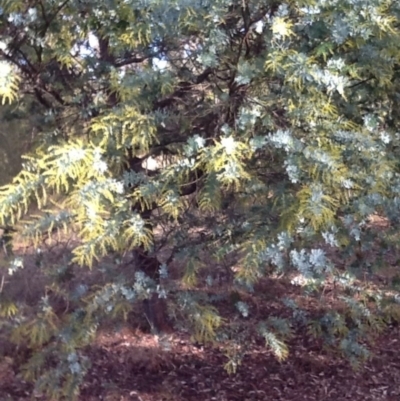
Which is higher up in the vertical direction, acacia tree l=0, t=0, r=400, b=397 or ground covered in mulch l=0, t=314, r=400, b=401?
acacia tree l=0, t=0, r=400, b=397

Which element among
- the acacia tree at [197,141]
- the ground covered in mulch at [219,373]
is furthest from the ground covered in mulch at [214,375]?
the acacia tree at [197,141]

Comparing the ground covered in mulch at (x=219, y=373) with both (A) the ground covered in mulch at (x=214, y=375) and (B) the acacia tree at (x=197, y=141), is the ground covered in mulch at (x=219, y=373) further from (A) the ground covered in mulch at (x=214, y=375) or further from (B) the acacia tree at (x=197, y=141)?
(B) the acacia tree at (x=197, y=141)

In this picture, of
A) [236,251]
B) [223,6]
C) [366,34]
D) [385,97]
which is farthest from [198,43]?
[385,97]

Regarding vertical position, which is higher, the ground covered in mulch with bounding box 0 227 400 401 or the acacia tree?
the acacia tree

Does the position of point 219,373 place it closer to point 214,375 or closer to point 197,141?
point 214,375

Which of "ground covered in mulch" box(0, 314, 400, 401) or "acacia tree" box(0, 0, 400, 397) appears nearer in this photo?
"acacia tree" box(0, 0, 400, 397)

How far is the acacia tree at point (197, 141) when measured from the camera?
10.2ft

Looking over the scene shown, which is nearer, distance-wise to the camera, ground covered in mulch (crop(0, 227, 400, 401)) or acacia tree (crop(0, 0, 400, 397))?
acacia tree (crop(0, 0, 400, 397))

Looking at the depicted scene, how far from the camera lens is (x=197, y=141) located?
3203 mm

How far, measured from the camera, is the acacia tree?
122 inches

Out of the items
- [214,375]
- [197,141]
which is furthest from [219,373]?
[197,141]

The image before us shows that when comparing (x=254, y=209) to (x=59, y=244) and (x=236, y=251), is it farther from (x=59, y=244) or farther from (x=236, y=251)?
(x=59, y=244)

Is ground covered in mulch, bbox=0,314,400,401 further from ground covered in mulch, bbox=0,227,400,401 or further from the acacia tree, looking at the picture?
the acacia tree

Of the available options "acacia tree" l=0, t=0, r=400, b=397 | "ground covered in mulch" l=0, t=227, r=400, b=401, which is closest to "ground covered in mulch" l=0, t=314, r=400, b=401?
"ground covered in mulch" l=0, t=227, r=400, b=401
